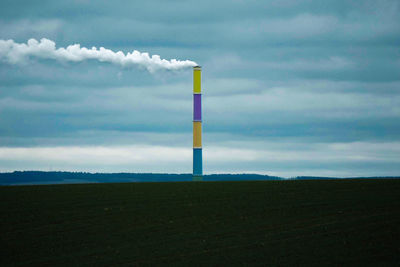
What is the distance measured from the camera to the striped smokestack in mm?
67875

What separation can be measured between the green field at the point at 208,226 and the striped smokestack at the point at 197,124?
19.6 metres

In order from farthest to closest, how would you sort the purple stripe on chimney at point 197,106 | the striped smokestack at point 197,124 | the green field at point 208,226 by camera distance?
the striped smokestack at point 197,124 < the purple stripe on chimney at point 197,106 < the green field at point 208,226

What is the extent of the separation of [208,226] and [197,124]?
35.7m

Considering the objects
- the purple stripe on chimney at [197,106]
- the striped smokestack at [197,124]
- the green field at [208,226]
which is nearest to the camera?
the green field at [208,226]

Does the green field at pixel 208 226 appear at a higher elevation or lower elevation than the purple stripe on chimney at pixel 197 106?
lower

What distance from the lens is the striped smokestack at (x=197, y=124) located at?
6788 cm

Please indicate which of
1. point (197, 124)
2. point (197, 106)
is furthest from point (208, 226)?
point (197, 124)

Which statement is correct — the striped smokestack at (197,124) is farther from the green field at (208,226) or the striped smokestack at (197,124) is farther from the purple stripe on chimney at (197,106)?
the green field at (208,226)

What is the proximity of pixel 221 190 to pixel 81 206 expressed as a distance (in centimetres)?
1112

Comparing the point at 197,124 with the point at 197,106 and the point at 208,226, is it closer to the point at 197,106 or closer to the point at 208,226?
the point at 197,106

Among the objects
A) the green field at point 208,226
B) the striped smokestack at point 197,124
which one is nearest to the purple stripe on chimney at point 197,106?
the striped smokestack at point 197,124

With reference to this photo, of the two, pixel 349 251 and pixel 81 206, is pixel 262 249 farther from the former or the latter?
pixel 81 206

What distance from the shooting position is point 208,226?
33375 millimetres

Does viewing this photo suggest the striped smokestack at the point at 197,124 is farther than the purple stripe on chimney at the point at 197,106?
Yes
